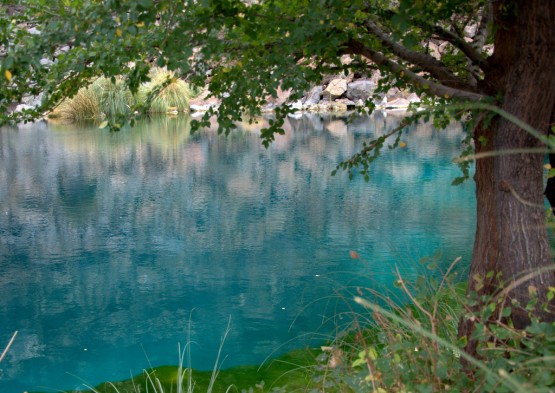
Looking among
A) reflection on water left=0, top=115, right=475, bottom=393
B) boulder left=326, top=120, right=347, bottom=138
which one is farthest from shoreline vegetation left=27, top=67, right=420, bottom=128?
reflection on water left=0, top=115, right=475, bottom=393

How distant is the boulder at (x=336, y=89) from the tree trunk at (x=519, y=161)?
21119 millimetres

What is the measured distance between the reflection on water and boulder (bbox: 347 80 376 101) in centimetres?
1083

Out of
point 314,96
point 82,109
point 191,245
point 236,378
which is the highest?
point 314,96

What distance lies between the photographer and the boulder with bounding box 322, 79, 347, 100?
76.7 ft

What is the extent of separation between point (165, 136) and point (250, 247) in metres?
9.52

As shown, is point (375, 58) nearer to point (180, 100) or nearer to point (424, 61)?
point (424, 61)

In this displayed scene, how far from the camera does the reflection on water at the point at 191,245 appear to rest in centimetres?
449

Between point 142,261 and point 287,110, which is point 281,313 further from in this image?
point 287,110

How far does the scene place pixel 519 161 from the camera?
2.30 meters

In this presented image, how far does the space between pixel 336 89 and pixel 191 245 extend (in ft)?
57.9

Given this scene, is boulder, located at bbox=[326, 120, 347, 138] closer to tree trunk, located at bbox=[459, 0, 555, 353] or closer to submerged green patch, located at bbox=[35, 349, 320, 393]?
submerged green patch, located at bbox=[35, 349, 320, 393]

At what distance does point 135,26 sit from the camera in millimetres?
1817

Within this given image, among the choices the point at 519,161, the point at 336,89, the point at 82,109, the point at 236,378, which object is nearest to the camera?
the point at 519,161

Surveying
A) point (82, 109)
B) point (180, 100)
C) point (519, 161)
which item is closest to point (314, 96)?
point (180, 100)
